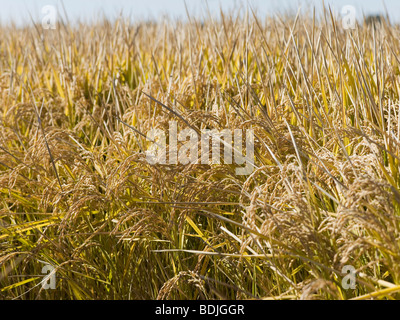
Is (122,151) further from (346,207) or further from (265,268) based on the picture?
(346,207)

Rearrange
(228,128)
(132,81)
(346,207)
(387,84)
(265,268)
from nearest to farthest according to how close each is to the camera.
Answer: (346,207), (265,268), (228,128), (387,84), (132,81)

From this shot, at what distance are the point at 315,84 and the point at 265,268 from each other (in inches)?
39.2

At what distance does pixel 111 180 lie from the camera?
4.65 feet

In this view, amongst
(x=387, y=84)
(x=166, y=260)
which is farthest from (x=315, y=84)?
(x=166, y=260)

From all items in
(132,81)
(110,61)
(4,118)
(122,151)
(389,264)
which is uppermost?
(110,61)

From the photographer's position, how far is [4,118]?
7.22ft

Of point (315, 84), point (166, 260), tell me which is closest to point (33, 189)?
point (166, 260)

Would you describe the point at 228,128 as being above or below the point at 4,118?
below

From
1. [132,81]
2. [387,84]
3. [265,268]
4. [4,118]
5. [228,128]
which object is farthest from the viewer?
[132,81]

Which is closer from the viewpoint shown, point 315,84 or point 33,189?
point 33,189

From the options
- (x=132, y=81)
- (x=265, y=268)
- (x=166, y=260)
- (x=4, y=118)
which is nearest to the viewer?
(x=265, y=268)

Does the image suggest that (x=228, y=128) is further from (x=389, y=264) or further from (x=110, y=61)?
(x=110, y=61)
